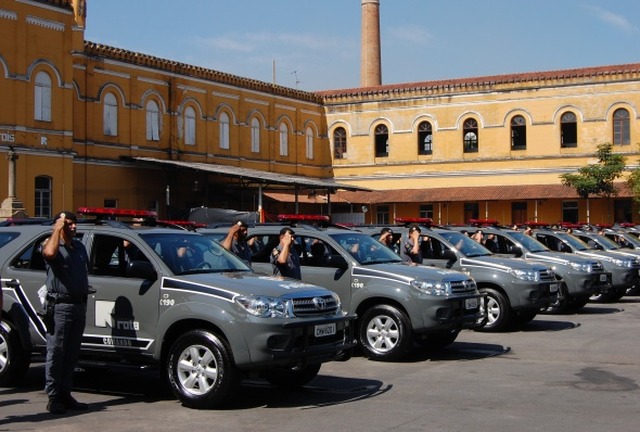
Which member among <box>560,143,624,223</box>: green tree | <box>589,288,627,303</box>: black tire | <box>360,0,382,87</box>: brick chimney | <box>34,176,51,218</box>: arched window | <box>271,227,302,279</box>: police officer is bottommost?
<box>589,288,627,303</box>: black tire

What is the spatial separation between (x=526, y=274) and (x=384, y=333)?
15.1 feet

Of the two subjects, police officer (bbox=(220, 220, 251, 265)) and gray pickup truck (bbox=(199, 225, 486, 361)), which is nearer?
gray pickup truck (bbox=(199, 225, 486, 361))

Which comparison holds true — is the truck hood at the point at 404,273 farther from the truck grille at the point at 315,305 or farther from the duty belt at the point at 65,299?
the duty belt at the point at 65,299

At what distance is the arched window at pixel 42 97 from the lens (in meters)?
37.2

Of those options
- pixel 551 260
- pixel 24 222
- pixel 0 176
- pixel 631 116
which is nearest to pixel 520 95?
pixel 631 116

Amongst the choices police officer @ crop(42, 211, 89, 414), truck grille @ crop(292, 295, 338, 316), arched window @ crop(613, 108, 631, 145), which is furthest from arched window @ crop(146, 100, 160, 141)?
police officer @ crop(42, 211, 89, 414)

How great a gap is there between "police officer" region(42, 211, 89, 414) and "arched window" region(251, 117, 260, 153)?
140ft

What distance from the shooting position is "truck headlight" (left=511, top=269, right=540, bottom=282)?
17.3 metres

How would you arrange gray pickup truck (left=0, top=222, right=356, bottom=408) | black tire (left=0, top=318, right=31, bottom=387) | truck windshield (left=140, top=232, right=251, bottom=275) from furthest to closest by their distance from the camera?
1. black tire (left=0, top=318, right=31, bottom=387)
2. truck windshield (left=140, top=232, right=251, bottom=275)
3. gray pickup truck (left=0, top=222, right=356, bottom=408)

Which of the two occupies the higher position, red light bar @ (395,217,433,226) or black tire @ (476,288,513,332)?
red light bar @ (395,217,433,226)

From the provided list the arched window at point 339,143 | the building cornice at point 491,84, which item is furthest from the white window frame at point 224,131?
the arched window at point 339,143

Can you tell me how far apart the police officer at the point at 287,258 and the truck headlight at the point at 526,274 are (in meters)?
5.10

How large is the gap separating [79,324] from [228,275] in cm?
177

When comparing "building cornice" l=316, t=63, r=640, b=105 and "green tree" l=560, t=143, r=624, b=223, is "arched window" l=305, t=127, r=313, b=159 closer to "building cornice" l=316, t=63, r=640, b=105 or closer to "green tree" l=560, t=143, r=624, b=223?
"building cornice" l=316, t=63, r=640, b=105
